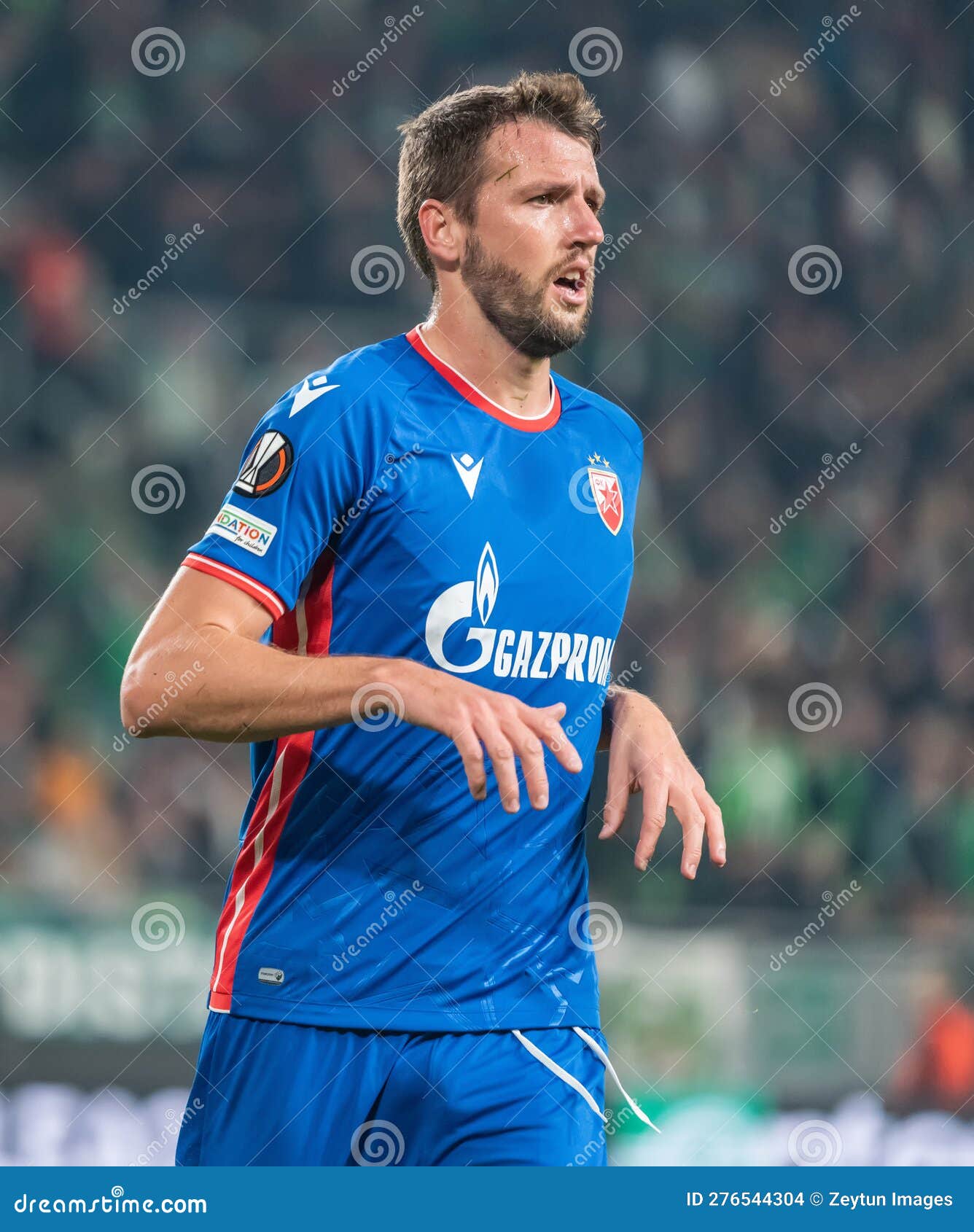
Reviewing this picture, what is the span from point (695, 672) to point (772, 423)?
5.96ft

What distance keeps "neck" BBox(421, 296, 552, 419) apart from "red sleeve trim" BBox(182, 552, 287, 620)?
2.10 feet

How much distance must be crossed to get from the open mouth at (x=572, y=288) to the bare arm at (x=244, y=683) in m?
0.86

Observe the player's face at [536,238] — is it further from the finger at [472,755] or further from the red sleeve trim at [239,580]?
the finger at [472,755]

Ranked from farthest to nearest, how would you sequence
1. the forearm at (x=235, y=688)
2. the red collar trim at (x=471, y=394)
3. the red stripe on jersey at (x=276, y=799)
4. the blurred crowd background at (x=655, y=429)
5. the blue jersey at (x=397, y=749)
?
1. the blurred crowd background at (x=655, y=429)
2. the red collar trim at (x=471, y=394)
3. the red stripe on jersey at (x=276, y=799)
4. the blue jersey at (x=397, y=749)
5. the forearm at (x=235, y=688)

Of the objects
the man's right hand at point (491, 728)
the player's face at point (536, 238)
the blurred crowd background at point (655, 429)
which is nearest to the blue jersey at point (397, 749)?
the player's face at point (536, 238)

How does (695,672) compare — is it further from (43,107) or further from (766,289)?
(43,107)

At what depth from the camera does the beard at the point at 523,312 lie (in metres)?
2.83

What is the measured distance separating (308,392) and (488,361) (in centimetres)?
43

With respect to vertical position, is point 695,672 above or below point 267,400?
above

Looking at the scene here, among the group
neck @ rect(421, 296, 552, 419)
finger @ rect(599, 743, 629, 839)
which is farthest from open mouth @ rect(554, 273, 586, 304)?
finger @ rect(599, 743, 629, 839)

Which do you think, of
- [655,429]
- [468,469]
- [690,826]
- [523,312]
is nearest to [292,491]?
[468,469]

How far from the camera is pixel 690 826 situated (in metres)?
2.50

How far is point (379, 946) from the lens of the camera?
8.30ft

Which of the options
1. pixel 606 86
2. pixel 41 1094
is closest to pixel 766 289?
pixel 606 86
